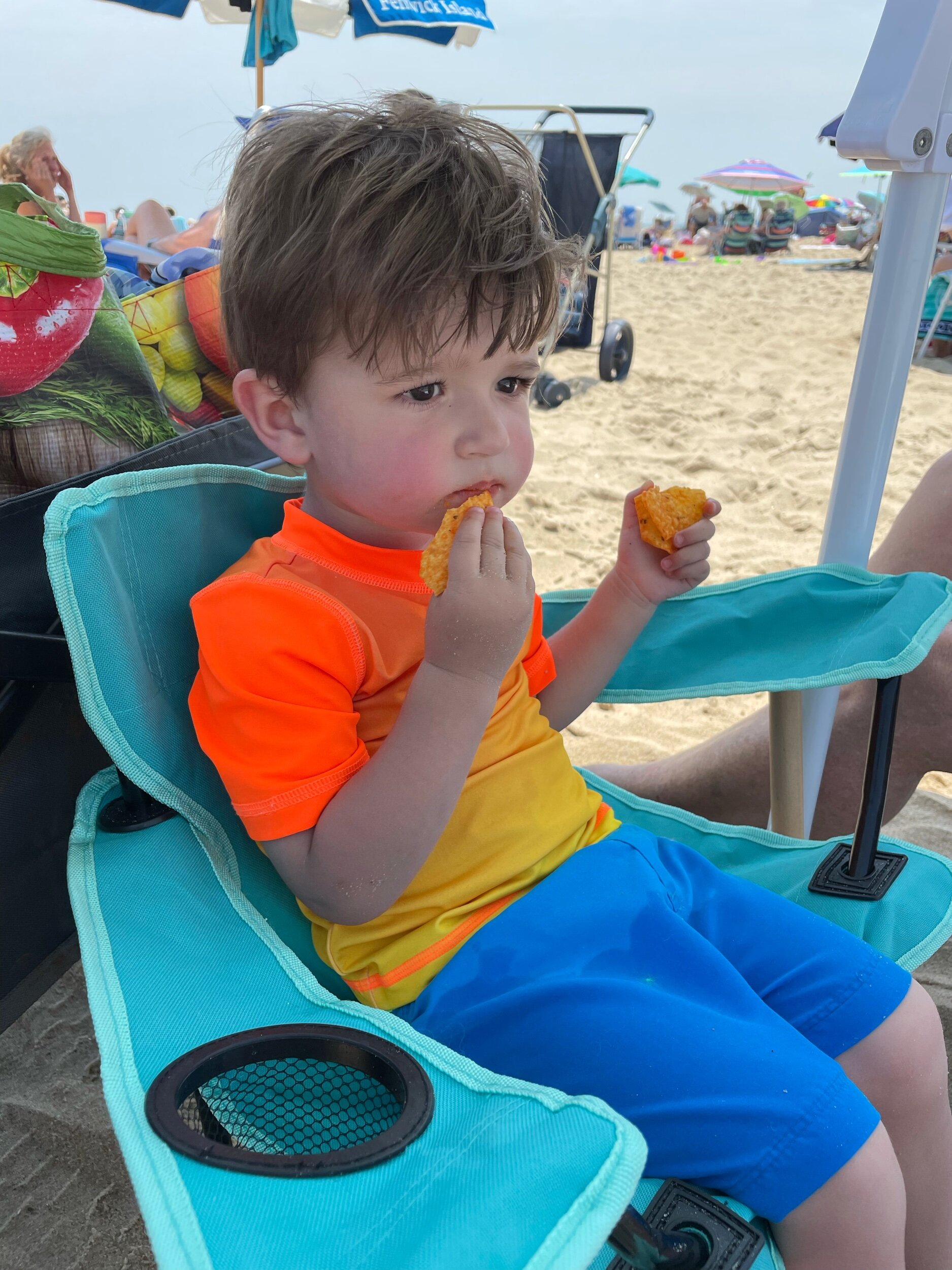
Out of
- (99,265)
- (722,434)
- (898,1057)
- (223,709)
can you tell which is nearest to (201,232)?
(99,265)

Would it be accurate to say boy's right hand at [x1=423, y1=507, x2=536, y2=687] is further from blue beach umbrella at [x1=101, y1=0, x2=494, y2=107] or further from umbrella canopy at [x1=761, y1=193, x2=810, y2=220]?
umbrella canopy at [x1=761, y1=193, x2=810, y2=220]

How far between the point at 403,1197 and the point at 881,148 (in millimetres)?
1229

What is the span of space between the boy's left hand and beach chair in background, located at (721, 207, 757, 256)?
1768 centimetres

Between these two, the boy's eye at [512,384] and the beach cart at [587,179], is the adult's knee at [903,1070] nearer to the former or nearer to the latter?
the boy's eye at [512,384]

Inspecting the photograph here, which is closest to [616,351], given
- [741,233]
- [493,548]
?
[493,548]

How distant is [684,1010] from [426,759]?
1.05 ft

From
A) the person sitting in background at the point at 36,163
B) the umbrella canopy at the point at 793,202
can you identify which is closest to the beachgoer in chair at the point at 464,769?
the person sitting in background at the point at 36,163

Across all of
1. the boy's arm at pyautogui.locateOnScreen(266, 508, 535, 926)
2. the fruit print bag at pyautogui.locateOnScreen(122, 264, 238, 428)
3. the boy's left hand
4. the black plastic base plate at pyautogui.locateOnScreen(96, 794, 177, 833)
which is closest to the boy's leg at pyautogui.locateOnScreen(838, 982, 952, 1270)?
the boy's arm at pyautogui.locateOnScreen(266, 508, 535, 926)

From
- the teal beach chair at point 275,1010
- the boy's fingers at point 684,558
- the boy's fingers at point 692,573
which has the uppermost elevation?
the boy's fingers at point 684,558

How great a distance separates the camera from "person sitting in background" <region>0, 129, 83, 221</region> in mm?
4043

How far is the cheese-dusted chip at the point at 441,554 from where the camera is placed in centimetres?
96

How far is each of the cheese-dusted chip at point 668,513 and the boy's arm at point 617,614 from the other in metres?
0.02

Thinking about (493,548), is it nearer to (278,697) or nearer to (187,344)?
(278,697)

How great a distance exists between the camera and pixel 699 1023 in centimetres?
90
